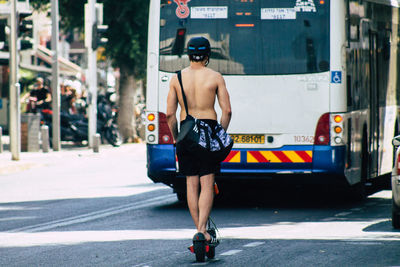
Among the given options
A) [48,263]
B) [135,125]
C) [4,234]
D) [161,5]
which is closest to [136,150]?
[135,125]

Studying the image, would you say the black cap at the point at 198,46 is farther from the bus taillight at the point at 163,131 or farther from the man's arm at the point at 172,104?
the bus taillight at the point at 163,131

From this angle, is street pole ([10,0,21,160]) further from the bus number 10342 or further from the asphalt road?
the bus number 10342

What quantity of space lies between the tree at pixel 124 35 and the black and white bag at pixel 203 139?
25.3 metres

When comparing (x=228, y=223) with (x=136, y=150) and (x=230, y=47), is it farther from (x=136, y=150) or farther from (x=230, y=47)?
(x=136, y=150)

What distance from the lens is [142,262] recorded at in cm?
885

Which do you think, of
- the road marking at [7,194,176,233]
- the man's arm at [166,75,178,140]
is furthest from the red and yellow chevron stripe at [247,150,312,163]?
the man's arm at [166,75,178,140]

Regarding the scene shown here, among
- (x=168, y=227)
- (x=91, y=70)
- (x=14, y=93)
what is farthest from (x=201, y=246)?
(x=91, y=70)

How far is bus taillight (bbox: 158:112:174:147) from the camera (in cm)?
1350

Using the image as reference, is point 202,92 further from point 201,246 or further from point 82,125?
point 82,125

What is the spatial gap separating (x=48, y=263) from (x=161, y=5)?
18.0ft

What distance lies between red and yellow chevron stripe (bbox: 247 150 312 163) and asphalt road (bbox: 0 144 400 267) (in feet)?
2.12

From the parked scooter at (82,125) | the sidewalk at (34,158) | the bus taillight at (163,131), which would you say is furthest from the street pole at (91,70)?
the bus taillight at (163,131)

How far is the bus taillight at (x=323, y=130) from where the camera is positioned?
43.4 feet

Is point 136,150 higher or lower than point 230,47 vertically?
lower
